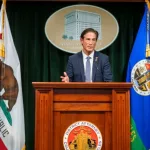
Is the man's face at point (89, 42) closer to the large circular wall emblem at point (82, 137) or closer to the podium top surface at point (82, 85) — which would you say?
the podium top surface at point (82, 85)

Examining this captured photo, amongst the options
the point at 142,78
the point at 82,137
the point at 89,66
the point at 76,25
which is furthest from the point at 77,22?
the point at 82,137

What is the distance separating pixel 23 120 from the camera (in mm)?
3668

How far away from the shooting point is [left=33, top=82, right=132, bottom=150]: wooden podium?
6.77ft

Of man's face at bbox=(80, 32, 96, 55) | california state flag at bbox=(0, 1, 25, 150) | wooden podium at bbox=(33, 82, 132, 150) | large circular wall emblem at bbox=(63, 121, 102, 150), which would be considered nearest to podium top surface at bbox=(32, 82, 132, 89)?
wooden podium at bbox=(33, 82, 132, 150)

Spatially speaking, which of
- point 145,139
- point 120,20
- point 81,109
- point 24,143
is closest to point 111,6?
point 120,20

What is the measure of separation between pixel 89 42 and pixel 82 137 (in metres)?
1.02

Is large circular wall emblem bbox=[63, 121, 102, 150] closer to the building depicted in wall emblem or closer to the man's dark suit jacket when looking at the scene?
the man's dark suit jacket

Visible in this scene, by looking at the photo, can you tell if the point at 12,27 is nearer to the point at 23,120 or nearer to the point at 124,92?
the point at 23,120

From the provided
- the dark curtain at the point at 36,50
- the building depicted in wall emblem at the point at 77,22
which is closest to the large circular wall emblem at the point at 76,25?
the building depicted in wall emblem at the point at 77,22

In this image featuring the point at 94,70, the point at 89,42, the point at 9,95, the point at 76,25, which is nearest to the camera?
the point at 94,70

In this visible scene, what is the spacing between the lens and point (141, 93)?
3.72 meters

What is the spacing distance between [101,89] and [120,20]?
7.02 feet

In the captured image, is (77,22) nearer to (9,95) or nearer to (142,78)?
(142,78)

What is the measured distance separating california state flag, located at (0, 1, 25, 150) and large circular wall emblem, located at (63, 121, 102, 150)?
5.43 ft
